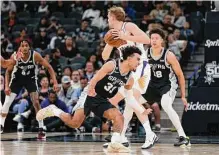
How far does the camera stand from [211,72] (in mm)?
14617

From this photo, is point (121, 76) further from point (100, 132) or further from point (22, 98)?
point (22, 98)

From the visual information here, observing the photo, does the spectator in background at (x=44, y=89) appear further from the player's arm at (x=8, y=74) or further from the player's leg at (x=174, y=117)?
the player's leg at (x=174, y=117)

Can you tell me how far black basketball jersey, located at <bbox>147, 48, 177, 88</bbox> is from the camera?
1191cm

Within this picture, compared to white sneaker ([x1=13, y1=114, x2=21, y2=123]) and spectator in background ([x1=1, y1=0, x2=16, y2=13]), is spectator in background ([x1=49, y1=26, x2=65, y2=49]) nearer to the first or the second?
spectator in background ([x1=1, y1=0, x2=16, y2=13])

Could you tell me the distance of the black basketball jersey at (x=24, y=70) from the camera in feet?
46.5

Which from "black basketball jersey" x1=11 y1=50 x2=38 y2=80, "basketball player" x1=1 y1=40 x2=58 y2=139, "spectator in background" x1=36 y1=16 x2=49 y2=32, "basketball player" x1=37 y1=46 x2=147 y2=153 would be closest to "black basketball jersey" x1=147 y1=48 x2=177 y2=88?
Result: "basketball player" x1=37 y1=46 x2=147 y2=153

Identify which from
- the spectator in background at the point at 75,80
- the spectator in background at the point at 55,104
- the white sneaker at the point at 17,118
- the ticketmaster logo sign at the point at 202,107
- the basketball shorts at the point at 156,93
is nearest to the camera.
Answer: the basketball shorts at the point at 156,93

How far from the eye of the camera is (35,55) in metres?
14.0

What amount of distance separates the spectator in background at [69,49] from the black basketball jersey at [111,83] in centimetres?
979

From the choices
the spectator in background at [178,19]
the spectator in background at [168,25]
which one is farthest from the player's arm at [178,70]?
the spectator in background at [178,19]

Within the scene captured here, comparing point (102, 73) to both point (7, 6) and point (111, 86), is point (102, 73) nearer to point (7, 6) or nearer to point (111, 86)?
point (111, 86)

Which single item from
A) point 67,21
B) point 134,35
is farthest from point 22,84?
point 67,21

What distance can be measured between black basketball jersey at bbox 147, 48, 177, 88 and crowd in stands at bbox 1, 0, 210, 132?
4.49 m

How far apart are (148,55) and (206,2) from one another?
30.4 ft
